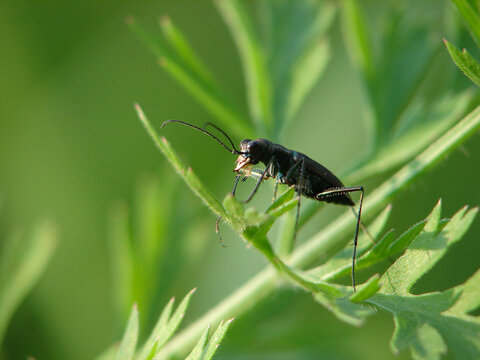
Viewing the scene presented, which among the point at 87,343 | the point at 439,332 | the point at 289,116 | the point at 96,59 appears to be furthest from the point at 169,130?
the point at 439,332

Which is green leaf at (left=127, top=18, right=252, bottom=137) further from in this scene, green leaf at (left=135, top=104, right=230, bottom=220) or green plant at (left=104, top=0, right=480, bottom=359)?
green leaf at (left=135, top=104, right=230, bottom=220)

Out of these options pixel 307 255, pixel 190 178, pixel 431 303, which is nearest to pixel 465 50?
pixel 431 303

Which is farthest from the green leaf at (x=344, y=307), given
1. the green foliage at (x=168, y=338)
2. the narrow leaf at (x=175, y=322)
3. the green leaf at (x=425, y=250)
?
the narrow leaf at (x=175, y=322)

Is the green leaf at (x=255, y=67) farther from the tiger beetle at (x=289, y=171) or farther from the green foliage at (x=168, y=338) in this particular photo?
the green foliage at (x=168, y=338)

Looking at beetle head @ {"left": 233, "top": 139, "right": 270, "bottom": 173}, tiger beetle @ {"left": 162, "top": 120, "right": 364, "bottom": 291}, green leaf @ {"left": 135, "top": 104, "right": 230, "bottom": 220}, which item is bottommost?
tiger beetle @ {"left": 162, "top": 120, "right": 364, "bottom": 291}

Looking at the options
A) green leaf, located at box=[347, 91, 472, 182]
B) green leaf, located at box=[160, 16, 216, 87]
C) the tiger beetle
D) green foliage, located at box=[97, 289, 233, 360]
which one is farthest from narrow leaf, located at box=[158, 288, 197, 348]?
green leaf, located at box=[160, 16, 216, 87]

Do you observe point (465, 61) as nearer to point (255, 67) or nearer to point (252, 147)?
point (252, 147)
